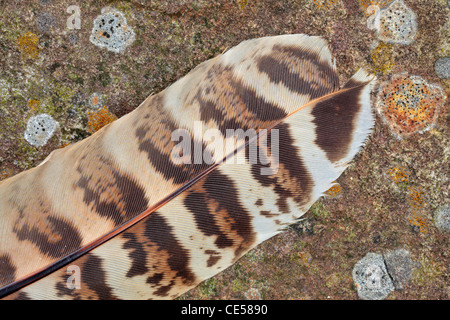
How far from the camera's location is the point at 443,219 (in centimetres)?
222

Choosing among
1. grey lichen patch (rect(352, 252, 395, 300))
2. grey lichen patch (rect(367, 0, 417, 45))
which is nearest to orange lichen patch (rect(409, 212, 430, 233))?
grey lichen patch (rect(352, 252, 395, 300))

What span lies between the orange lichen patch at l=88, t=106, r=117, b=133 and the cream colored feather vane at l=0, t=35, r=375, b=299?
5.8 inches

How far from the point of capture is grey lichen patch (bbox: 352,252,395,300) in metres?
2.24

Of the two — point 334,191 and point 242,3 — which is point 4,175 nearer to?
point 242,3

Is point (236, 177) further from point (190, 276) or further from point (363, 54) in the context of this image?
point (363, 54)

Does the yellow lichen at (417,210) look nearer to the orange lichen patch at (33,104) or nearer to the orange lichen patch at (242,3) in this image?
the orange lichen patch at (242,3)

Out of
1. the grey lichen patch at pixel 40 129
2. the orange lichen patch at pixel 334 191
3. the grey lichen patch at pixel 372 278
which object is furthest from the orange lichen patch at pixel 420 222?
the grey lichen patch at pixel 40 129

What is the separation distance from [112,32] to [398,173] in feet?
5.53

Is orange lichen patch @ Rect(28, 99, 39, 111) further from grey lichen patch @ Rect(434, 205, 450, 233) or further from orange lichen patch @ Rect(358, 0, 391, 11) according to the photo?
grey lichen patch @ Rect(434, 205, 450, 233)

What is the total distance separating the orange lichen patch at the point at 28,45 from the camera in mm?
2170

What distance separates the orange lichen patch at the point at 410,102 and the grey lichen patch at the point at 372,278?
716 mm

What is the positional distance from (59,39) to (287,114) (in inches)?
50.2

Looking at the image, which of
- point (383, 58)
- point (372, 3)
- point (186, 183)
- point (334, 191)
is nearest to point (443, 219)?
point (334, 191)

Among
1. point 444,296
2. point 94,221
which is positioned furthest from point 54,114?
point 444,296
